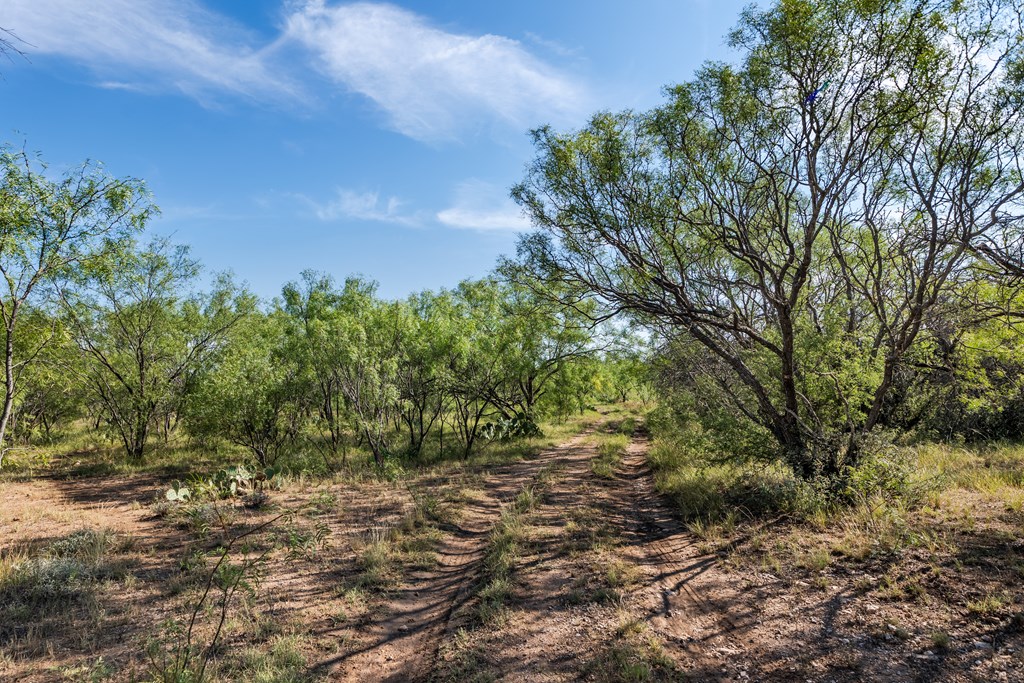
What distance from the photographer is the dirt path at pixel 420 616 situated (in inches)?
189

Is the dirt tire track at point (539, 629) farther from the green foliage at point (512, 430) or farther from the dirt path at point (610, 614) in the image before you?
the green foliage at point (512, 430)

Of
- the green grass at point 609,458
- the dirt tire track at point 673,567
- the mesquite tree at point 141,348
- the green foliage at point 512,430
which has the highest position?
the mesquite tree at point 141,348

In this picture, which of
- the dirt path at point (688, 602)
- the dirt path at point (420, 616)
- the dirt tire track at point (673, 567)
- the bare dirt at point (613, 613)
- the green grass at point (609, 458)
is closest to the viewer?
the bare dirt at point (613, 613)

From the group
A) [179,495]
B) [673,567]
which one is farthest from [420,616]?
[179,495]

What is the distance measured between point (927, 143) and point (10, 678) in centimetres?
1434

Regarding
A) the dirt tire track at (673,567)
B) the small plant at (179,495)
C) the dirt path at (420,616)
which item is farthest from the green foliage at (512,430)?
the small plant at (179,495)

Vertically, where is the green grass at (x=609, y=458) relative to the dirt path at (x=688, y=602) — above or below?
below

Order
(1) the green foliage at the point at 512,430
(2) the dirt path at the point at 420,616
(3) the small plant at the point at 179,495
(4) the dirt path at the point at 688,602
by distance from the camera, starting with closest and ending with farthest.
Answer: (4) the dirt path at the point at 688,602 < (2) the dirt path at the point at 420,616 < (3) the small plant at the point at 179,495 < (1) the green foliage at the point at 512,430

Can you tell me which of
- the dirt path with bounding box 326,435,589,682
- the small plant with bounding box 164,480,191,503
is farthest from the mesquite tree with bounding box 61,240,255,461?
the dirt path with bounding box 326,435,589,682

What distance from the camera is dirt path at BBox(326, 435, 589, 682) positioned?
481cm

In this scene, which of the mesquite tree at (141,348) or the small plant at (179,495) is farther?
the mesquite tree at (141,348)

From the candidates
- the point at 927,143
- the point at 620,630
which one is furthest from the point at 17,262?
the point at 927,143

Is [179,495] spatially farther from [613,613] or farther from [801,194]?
[801,194]

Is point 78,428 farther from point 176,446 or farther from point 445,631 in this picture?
point 445,631
